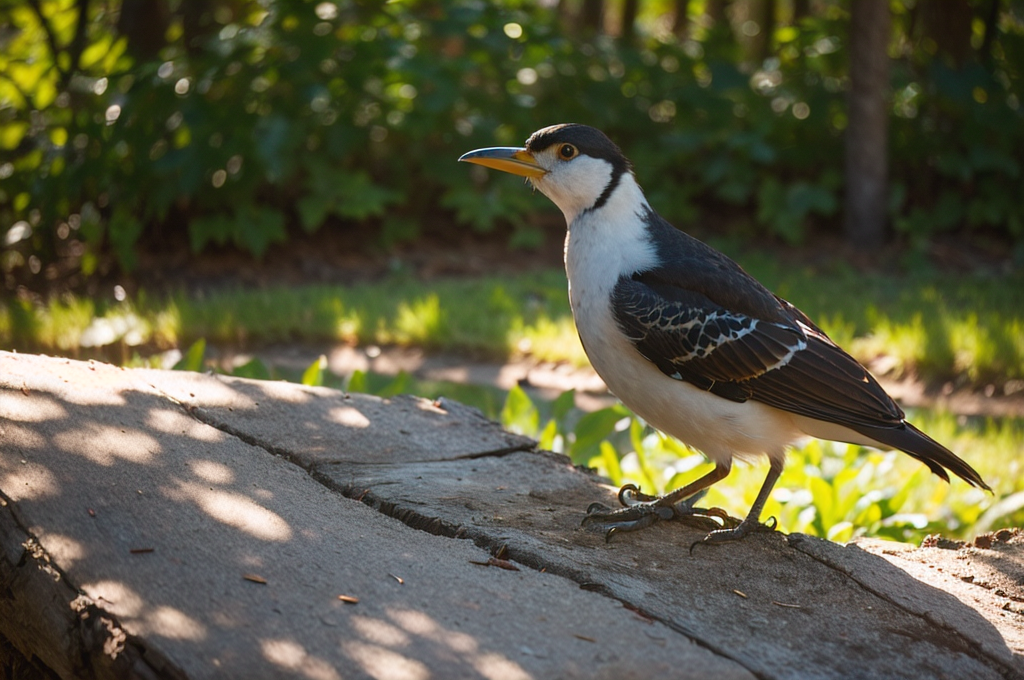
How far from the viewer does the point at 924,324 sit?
656cm

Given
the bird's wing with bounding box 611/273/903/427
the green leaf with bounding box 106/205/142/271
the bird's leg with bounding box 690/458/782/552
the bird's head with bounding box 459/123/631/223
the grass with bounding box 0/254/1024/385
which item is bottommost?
the grass with bounding box 0/254/1024/385

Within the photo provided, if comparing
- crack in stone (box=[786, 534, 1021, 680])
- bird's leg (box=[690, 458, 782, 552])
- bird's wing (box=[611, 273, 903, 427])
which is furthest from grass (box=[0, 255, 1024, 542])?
crack in stone (box=[786, 534, 1021, 680])

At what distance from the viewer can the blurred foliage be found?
7.82m

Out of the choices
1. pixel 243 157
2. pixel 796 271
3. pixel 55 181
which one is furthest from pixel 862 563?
pixel 55 181

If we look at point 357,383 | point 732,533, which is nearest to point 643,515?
point 732,533

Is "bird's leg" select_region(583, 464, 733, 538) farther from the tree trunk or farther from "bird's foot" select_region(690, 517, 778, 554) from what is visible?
the tree trunk

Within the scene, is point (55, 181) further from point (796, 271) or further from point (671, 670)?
point (671, 670)

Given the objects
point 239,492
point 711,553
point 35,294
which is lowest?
point 35,294

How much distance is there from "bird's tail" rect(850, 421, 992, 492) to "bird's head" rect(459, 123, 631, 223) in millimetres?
1235

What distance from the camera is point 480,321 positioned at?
679cm

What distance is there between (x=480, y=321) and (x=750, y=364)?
3.59 metres

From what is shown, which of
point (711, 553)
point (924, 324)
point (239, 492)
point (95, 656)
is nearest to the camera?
point (95, 656)

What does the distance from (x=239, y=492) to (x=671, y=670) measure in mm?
1406

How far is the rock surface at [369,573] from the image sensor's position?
233cm
